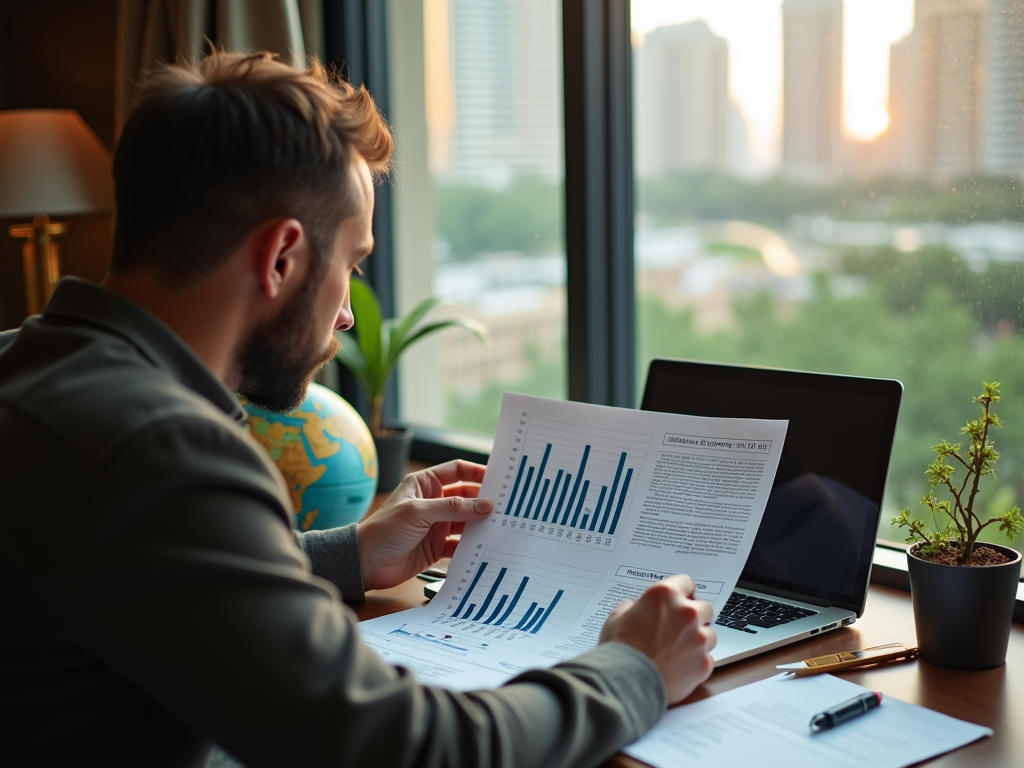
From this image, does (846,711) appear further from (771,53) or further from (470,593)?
(771,53)

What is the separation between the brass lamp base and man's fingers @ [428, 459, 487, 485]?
4.76 feet

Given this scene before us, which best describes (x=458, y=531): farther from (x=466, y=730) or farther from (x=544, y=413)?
(x=466, y=730)

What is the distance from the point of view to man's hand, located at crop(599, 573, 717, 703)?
90 cm

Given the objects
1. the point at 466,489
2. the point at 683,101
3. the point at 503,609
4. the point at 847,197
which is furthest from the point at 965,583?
the point at 683,101

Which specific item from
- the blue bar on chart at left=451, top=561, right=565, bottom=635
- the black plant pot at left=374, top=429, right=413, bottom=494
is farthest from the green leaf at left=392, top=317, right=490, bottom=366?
the blue bar on chart at left=451, top=561, right=565, bottom=635

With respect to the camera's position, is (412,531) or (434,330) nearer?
(412,531)

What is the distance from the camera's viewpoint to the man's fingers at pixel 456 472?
133 centimetres

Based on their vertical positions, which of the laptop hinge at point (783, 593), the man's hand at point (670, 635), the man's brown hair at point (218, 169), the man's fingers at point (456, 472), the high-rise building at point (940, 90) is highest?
the high-rise building at point (940, 90)

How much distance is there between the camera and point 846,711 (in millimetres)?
894

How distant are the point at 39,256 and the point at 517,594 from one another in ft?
5.72

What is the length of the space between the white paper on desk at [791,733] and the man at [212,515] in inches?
1.2

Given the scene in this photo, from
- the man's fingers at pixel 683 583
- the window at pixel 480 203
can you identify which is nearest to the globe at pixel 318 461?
the window at pixel 480 203

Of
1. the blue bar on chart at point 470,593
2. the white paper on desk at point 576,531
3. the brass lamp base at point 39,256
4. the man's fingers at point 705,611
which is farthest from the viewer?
the brass lamp base at point 39,256

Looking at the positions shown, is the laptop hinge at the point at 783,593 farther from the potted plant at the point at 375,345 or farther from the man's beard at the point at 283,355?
the potted plant at the point at 375,345
